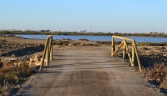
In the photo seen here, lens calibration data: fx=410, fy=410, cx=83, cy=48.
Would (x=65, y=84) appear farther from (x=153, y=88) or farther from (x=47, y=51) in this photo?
(x=47, y=51)

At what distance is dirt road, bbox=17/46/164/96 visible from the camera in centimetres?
1351

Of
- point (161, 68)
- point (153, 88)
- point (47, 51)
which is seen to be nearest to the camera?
point (153, 88)

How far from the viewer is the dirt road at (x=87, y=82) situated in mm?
13508

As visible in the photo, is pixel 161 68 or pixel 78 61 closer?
pixel 161 68

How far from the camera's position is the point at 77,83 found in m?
15.3

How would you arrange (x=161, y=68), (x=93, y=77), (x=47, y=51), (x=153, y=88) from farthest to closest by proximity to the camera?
(x=47, y=51)
(x=161, y=68)
(x=93, y=77)
(x=153, y=88)

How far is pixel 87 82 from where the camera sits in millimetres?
15617

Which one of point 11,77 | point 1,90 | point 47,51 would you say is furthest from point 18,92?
point 47,51

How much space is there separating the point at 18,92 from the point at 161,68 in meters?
9.66

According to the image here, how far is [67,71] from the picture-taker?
18.8m

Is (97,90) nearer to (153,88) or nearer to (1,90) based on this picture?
(153,88)

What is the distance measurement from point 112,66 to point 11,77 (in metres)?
6.16

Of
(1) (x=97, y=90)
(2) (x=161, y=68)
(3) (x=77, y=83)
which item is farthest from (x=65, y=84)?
(2) (x=161, y=68)

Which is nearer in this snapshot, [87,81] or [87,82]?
[87,82]
